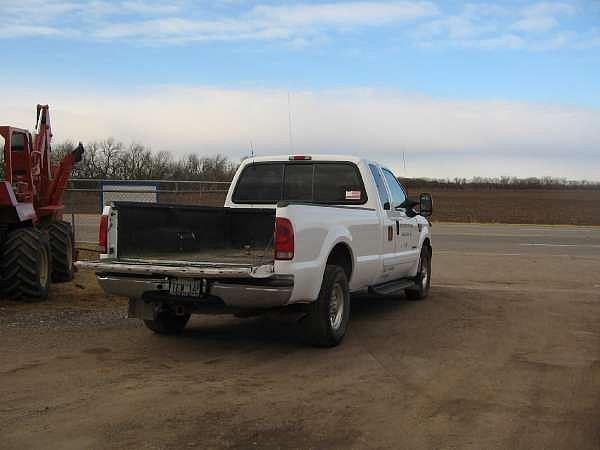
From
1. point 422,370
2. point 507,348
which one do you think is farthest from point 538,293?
point 422,370

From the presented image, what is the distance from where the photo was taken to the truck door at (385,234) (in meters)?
9.12

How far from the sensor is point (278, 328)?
8.80 meters

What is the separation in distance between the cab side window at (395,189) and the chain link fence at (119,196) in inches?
416

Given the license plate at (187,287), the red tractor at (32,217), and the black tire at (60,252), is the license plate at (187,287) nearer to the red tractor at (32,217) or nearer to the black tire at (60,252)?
the red tractor at (32,217)

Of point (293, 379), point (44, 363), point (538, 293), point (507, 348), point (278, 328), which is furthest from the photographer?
point (538, 293)

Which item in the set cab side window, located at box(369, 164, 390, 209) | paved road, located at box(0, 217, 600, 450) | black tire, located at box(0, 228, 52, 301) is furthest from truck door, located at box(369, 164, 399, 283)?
black tire, located at box(0, 228, 52, 301)

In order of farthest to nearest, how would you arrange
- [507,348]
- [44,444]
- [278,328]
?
1. [278,328]
2. [507,348]
3. [44,444]

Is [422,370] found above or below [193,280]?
below

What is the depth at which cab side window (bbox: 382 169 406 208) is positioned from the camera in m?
10.0

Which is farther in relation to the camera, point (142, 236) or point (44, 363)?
point (142, 236)

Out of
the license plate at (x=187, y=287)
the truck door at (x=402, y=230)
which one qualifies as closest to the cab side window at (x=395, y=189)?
the truck door at (x=402, y=230)

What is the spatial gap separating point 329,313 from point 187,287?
1414 mm

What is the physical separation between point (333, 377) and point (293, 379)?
34 cm

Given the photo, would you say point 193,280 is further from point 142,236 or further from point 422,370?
point 422,370
